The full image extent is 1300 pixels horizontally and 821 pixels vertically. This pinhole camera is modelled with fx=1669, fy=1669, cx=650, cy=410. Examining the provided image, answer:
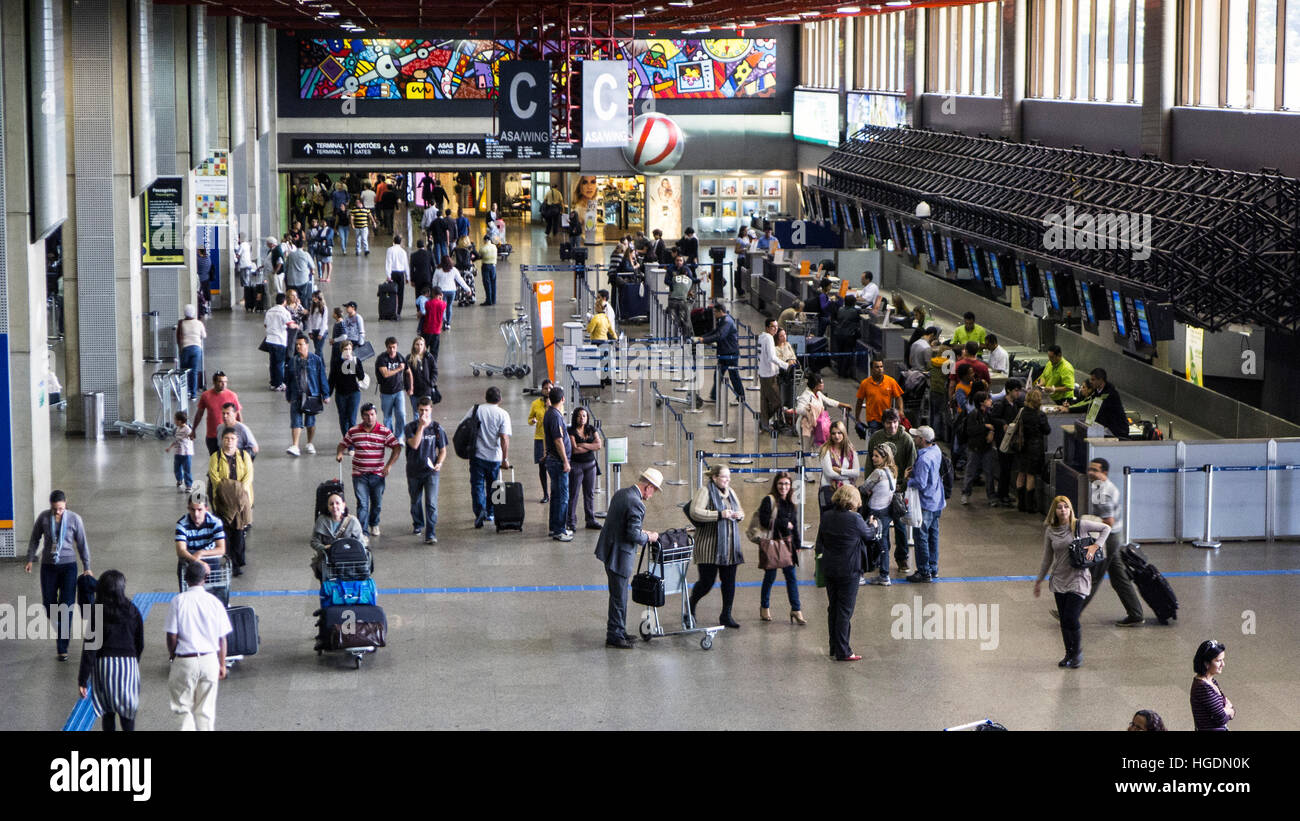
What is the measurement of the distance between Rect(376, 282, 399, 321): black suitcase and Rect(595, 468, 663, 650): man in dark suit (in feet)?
65.7

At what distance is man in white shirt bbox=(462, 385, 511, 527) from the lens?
53.2 feet

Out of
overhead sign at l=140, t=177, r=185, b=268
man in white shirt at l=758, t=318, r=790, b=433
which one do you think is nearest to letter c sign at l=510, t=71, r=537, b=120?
overhead sign at l=140, t=177, r=185, b=268

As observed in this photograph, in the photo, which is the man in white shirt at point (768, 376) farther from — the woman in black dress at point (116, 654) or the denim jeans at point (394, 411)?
the woman in black dress at point (116, 654)

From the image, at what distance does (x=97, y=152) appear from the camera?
2052 cm

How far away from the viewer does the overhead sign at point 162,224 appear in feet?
75.1

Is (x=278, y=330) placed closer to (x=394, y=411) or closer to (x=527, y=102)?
(x=394, y=411)

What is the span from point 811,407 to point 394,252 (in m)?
16.1

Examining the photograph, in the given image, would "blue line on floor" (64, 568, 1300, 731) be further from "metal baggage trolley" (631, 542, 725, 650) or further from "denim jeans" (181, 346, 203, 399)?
"denim jeans" (181, 346, 203, 399)

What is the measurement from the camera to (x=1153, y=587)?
13281 millimetres

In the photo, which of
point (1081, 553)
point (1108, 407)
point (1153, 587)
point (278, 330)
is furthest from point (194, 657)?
point (278, 330)

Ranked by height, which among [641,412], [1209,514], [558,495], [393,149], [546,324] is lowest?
[1209,514]

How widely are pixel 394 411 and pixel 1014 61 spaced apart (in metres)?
15.6

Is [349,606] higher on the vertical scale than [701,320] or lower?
lower
